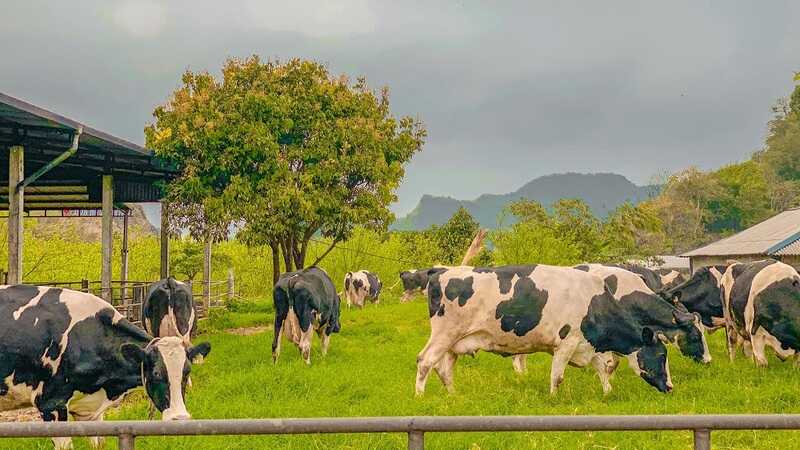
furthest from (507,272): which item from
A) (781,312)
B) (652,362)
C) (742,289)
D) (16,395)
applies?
(16,395)

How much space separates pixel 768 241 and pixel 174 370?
27.5 meters

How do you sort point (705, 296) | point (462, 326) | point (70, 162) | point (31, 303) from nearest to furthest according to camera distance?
1. point (31, 303)
2. point (462, 326)
3. point (705, 296)
4. point (70, 162)

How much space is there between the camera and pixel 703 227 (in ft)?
233

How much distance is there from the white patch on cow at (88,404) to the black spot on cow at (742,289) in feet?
31.8

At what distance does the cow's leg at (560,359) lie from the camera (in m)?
9.20

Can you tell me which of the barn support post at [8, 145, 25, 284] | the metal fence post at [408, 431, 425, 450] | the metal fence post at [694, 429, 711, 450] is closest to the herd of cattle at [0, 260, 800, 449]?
the barn support post at [8, 145, 25, 284]

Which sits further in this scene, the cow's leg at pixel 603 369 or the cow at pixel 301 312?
the cow at pixel 301 312

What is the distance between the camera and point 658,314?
10.0 m

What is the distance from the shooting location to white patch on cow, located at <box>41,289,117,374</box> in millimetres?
6676

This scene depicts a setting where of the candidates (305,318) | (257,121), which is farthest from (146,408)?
(257,121)

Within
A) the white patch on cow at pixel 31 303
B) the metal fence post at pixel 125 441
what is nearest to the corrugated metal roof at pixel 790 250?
the white patch on cow at pixel 31 303

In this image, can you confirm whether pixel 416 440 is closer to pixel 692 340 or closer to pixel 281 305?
pixel 692 340

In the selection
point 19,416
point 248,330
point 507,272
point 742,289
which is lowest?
point 248,330

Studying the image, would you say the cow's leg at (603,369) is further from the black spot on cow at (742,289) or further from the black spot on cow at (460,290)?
the black spot on cow at (742,289)
